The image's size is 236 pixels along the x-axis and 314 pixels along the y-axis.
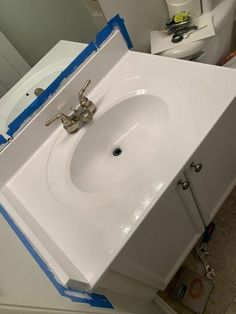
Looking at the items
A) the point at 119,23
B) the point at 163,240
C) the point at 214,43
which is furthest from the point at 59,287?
the point at 214,43

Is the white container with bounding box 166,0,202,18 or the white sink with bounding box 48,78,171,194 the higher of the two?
the white container with bounding box 166,0,202,18

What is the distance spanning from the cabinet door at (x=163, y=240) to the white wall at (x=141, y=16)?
2.86 feet

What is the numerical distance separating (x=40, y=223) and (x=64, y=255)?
0.14 meters

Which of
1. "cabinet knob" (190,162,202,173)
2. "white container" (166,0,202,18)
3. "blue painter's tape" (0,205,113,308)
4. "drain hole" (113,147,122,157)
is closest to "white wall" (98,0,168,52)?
"white container" (166,0,202,18)

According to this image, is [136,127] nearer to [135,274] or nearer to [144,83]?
[144,83]

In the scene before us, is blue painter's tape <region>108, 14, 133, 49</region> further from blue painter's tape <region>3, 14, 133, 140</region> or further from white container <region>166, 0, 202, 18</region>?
white container <region>166, 0, 202, 18</region>

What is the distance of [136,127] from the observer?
1.04m

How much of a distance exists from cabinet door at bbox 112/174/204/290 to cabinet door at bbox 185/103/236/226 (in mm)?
50

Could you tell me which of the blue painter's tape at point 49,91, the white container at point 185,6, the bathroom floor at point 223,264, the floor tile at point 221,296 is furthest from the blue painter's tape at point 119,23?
the floor tile at point 221,296

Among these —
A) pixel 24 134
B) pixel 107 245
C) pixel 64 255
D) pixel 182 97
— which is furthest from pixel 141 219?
pixel 24 134

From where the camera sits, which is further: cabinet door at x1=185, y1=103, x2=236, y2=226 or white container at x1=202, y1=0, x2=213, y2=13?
white container at x1=202, y1=0, x2=213, y2=13

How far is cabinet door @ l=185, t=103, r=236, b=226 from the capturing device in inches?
32.4

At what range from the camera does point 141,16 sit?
1.29m

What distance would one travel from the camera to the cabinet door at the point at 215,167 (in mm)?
823
